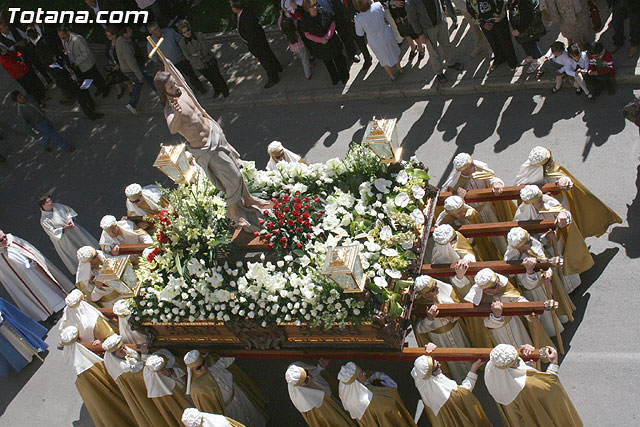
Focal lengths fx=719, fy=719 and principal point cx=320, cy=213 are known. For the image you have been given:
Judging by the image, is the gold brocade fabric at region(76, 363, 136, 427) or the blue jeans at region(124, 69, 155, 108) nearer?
the gold brocade fabric at region(76, 363, 136, 427)

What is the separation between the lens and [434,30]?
12070 mm

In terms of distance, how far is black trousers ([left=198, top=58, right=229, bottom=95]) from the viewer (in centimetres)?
1407

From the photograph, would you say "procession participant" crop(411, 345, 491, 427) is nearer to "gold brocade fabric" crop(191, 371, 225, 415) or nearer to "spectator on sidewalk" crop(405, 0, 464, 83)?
"gold brocade fabric" crop(191, 371, 225, 415)

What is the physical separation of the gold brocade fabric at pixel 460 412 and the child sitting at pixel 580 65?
5900 mm

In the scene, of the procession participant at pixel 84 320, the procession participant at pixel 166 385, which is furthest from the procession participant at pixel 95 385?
the procession participant at pixel 166 385

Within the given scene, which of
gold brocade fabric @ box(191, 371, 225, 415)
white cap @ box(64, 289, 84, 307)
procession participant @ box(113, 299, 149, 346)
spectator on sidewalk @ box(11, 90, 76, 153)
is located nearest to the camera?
gold brocade fabric @ box(191, 371, 225, 415)

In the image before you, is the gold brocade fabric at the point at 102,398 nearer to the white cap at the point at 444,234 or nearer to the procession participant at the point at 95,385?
the procession participant at the point at 95,385

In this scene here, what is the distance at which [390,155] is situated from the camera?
8539 mm

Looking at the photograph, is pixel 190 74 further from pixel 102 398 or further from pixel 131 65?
pixel 102 398

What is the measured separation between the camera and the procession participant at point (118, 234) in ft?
32.2

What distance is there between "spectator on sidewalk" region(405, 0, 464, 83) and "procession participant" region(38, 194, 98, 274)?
636 centimetres

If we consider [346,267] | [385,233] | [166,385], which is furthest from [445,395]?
[166,385]

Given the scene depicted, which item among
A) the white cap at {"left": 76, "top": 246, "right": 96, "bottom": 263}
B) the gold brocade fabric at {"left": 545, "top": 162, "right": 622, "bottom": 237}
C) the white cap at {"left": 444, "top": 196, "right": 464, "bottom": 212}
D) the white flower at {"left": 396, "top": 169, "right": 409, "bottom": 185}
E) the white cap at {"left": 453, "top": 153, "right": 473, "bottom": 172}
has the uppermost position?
the white cap at {"left": 76, "top": 246, "right": 96, "bottom": 263}

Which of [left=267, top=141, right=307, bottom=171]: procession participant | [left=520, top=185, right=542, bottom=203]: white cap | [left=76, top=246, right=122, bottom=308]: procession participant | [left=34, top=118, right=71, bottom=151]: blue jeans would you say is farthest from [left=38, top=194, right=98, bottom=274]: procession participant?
[left=520, top=185, right=542, bottom=203]: white cap
